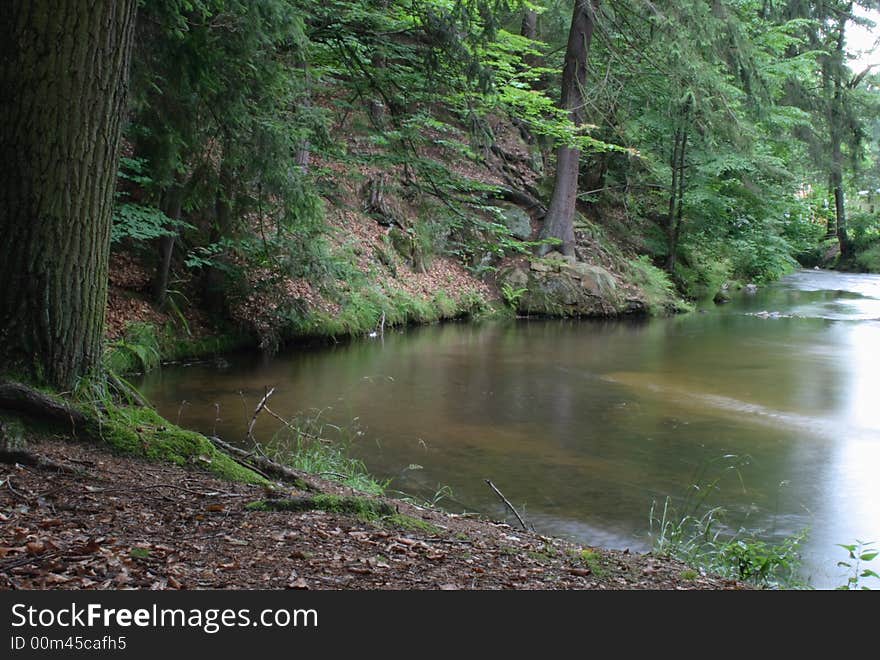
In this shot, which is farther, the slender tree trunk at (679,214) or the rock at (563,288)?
the slender tree trunk at (679,214)

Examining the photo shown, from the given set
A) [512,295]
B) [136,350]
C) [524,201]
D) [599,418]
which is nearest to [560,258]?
[512,295]

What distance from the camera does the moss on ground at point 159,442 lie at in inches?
182

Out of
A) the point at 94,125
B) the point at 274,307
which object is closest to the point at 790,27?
the point at 274,307

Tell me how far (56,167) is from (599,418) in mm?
6865

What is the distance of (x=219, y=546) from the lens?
3.49 m

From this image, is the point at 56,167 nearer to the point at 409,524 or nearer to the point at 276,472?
the point at 276,472

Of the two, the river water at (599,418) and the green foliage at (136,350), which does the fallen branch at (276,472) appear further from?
the green foliage at (136,350)

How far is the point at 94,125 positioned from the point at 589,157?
23.9 m

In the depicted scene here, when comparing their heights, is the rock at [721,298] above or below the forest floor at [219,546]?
above

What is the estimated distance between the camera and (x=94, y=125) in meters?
4.44

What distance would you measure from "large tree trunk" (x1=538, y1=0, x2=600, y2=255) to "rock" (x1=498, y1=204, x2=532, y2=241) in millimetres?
Result: 744

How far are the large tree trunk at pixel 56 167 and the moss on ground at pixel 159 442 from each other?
1.12 ft

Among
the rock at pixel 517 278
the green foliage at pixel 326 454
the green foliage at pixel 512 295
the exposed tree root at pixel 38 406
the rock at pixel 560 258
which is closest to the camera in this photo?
the exposed tree root at pixel 38 406

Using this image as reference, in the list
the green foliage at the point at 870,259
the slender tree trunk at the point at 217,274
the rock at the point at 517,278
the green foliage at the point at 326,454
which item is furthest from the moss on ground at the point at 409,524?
the green foliage at the point at 870,259
